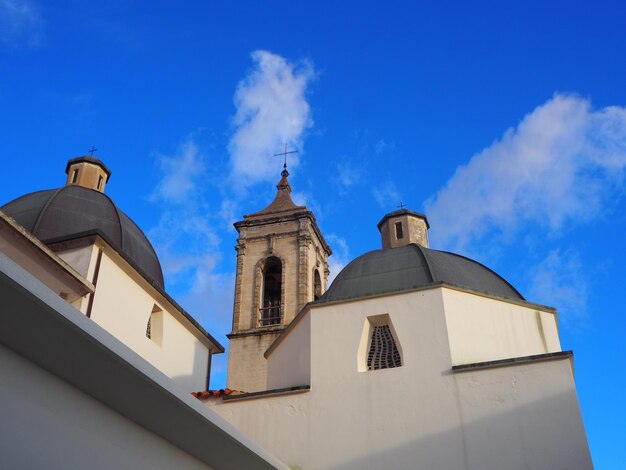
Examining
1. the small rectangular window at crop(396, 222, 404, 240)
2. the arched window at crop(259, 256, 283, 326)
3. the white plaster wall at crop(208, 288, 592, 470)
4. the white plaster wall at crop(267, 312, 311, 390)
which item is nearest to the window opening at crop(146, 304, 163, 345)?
the white plaster wall at crop(208, 288, 592, 470)

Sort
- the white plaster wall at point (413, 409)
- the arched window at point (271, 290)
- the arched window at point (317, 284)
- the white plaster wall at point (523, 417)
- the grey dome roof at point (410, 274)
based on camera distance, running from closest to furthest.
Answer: the white plaster wall at point (523, 417)
the white plaster wall at point (413, 409)
the grey dome roof at point (410, 274)
the arched window at point (271, 290)
the arched window at point (317, 284)

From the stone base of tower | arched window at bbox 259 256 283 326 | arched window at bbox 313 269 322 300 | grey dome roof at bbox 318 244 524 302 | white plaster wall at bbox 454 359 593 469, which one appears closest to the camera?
white plaster wall at bbox 454 359 593 469

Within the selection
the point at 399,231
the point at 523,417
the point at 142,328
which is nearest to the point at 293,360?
the point at 142,328

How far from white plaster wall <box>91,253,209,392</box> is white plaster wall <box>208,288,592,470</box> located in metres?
1.98

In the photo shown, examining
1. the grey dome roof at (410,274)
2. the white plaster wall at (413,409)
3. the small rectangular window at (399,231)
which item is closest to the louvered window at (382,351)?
the white plaster wall at (413,409)

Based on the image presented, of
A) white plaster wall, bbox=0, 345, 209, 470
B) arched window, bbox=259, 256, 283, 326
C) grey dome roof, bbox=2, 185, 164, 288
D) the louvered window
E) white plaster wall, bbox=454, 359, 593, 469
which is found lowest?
white plaster wall, bbox=0, 345, 209, 470

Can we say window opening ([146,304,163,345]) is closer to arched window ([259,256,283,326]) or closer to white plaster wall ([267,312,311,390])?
white plaster wall ([267,312,311,390])

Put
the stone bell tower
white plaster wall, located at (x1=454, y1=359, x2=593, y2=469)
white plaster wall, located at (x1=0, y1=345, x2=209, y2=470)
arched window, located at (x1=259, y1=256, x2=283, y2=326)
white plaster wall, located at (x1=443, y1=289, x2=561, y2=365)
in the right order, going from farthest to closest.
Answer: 1. arched window, located at (x1=259, y1=256, x2=283, y2=326)
2. the stone bell tower
3. white plaster wall, located at (x1=443, y1=289, x2=561, y2=365)
4. white plaster wall, located at (x1=454, y1=359, x2=593, y2=469)
5. white plaster wall, located at (x1=0, y1=345, x2=209, y2=470)

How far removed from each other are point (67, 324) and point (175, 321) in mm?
8902

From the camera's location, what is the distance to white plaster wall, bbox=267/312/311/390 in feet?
44.2

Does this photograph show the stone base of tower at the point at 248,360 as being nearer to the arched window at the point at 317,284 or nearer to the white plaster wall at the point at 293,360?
the arched window at the point at 317,284

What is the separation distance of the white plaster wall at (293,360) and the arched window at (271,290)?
39.3ft

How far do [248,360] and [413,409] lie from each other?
13.9 m

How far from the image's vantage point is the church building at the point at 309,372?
22.8 ft
